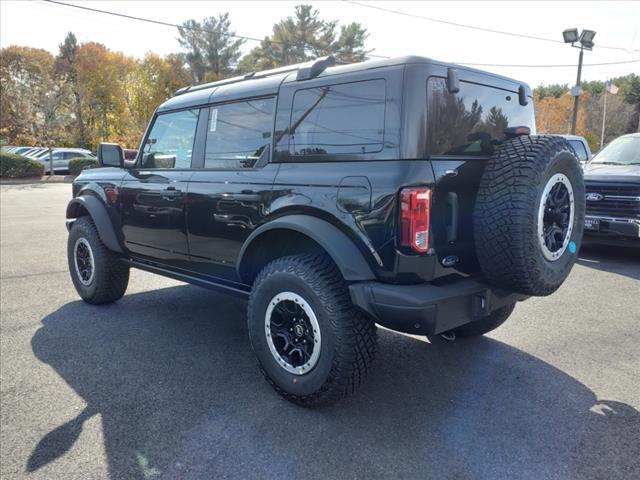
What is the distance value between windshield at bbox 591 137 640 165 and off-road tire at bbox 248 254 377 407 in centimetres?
641

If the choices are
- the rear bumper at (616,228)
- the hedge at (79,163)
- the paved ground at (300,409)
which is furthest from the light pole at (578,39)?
the hedge at (79,163)

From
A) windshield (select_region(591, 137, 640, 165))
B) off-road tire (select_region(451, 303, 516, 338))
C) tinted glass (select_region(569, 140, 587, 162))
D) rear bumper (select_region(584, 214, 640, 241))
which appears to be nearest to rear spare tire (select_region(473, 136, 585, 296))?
off-road tire (select_region(451, 303, 516, 338))

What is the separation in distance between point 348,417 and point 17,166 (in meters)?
25.4

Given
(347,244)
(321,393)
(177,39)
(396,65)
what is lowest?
(321,393)

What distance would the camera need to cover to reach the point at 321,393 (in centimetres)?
279

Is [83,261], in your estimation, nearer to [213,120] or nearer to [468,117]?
[213,120]

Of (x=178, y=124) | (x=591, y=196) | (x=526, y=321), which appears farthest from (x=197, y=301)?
(x=591, y=196)

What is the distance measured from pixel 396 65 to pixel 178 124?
7.06 feet

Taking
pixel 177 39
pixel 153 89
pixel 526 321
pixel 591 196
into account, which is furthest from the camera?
pixel 177 39

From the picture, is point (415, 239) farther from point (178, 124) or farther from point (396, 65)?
point (178, 124)

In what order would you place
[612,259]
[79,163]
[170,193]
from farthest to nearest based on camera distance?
1. [79,163]
2. [612,259]
3. [170,193]

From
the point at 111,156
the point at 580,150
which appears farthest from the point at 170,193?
the point at 580,150

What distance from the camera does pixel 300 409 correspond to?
2.94 meters

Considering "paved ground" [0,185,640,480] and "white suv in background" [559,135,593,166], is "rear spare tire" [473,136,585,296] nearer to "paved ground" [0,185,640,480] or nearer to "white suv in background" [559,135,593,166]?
"paved ground" [0,185,640,480]
